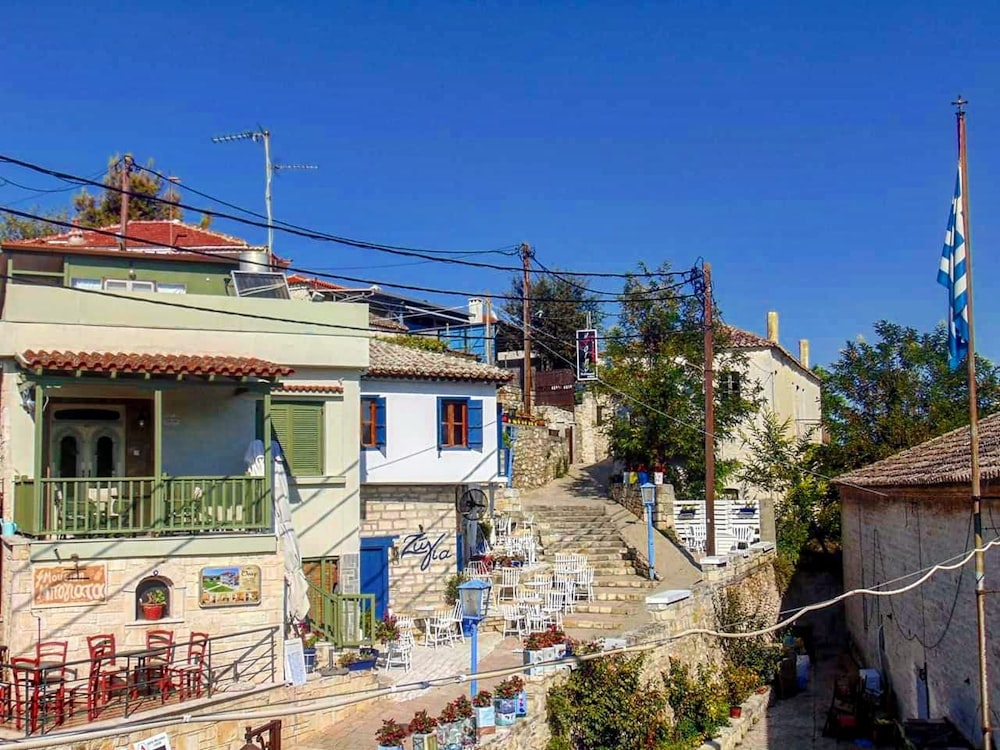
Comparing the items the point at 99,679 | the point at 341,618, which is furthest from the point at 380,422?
the point at 99,679

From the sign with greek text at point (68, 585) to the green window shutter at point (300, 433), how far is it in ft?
17.0

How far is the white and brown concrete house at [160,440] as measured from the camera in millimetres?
15375

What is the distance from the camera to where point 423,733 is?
13578mm

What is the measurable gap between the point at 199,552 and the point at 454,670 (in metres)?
5.36

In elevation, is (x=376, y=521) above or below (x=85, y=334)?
below

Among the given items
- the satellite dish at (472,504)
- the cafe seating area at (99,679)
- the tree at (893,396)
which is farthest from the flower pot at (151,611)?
the tree at (893,396)

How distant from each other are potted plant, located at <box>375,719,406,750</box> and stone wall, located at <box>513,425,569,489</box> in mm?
20604

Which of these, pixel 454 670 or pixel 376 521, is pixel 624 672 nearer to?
pixel 454 670

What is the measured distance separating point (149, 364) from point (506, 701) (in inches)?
308

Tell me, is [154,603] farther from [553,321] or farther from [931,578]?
[553,321]

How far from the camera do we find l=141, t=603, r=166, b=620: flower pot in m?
15.5

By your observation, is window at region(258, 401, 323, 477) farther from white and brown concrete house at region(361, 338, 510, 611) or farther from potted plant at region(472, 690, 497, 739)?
potted plant at region(472, 690, 497, 739)

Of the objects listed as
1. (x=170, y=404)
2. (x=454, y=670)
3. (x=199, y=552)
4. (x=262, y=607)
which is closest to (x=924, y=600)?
(x=454, y=670)

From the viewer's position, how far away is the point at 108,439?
18.2 meters
